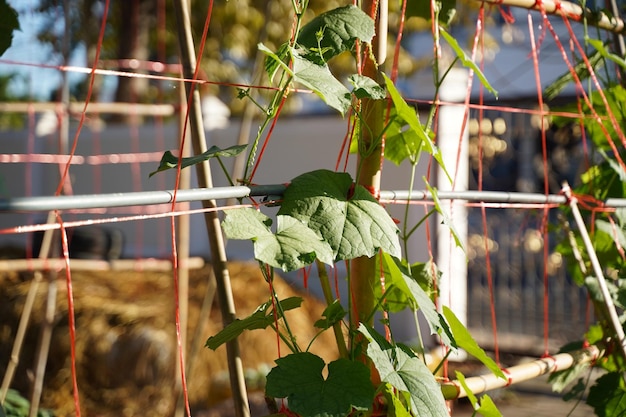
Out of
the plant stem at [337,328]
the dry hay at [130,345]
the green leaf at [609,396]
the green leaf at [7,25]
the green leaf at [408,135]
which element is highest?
the green leaf at [7,25]

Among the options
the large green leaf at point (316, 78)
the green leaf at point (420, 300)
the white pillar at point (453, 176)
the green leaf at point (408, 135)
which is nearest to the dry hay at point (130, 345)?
the white pillar at point (453, 176)

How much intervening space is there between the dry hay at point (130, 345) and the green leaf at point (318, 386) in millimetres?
2921

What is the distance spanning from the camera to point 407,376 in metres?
0.92

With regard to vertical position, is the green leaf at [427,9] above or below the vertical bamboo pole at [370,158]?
above

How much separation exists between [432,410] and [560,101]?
430cm

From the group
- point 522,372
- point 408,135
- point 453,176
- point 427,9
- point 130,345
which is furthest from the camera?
point 453,176

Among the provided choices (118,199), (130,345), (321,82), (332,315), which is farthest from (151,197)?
(130,345)

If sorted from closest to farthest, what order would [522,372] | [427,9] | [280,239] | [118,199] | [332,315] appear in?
[118,199], [280,239], [332,315], [522,372], [427,9]

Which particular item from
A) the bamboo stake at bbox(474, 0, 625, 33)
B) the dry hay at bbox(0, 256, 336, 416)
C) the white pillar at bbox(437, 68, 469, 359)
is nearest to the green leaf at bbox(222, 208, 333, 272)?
the bamboo stake at bbox(474, 0, 625, 33)

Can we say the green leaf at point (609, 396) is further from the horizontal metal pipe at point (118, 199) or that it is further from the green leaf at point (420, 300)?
the horizontal metal pipe at point (118, 199)

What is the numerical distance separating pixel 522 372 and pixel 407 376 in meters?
0.47

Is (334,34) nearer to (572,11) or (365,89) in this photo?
(365,89)

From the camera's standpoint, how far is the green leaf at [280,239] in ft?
2.71

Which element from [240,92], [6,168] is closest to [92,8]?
[6,168]
